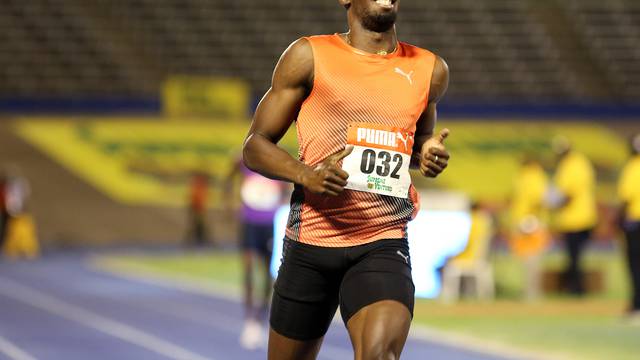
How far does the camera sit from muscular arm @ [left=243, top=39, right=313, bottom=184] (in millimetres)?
5473

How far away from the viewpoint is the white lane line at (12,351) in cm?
1094

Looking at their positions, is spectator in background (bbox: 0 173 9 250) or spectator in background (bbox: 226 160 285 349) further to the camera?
spectator in background (bbox: 0 173 9 250)

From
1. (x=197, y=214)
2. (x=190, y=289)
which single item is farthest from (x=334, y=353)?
(x=197, y=214)

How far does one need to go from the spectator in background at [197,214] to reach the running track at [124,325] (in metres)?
9.00

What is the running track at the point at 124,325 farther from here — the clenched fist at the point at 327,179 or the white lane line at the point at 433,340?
the clenched fist at the point at 327,179

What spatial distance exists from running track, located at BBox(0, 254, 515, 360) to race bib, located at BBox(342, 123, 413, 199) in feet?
18.5

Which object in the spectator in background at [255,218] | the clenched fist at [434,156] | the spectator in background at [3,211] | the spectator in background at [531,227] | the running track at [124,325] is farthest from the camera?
the spectator in background at [3,211]

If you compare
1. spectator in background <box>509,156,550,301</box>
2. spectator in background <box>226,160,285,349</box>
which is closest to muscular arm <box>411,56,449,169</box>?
spectator in background <box>226,160,285,349</box>

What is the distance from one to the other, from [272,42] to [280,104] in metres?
29.2

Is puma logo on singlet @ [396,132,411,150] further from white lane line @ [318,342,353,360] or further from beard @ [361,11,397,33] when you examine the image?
white lane line @ [318,342,353,360]

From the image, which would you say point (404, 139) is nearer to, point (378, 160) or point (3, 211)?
point (378, 160)

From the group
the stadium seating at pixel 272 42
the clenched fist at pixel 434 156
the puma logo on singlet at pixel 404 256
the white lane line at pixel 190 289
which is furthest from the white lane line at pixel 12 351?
the stadium seating at pixel 272 42

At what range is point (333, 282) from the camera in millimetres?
5555

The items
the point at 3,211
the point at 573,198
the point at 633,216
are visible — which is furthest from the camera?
the point at 3,211
